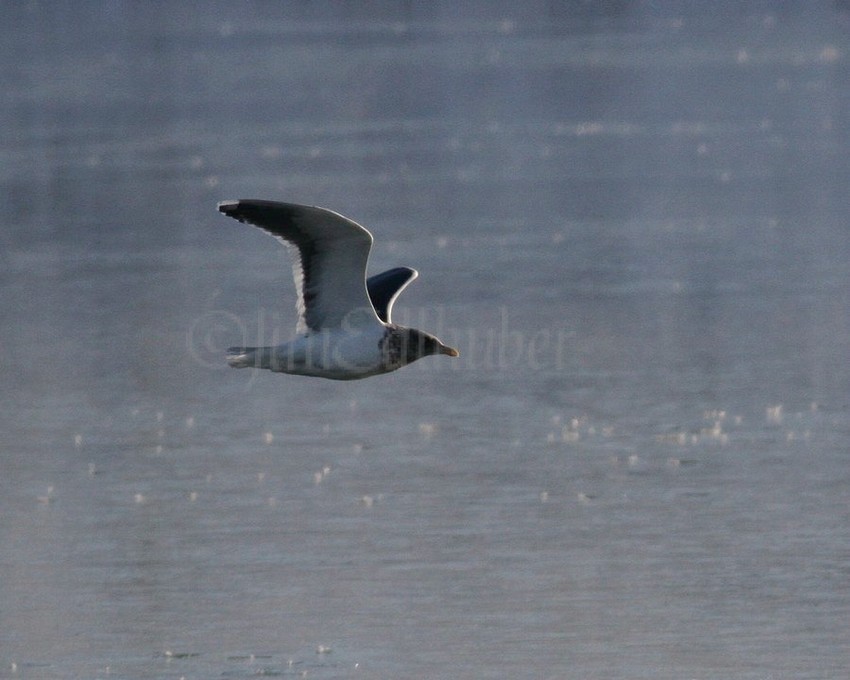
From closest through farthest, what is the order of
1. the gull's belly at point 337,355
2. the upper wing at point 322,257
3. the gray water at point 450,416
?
the upper wing at point 322,257 < the gull's belly at point 337,355 < the gray water at point 450,416

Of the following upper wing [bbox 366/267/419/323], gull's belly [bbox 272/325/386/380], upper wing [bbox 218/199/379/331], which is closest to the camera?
upper wing [bbox 218/199/379/331]

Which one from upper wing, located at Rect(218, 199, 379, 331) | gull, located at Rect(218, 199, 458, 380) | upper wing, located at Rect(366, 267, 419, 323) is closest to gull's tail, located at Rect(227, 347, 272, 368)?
gull, located at Rect(218, 199, 458, 380)

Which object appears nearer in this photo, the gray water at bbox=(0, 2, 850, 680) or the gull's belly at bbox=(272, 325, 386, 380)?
the gull's belly at bbox=(272, 325, 386, 380)

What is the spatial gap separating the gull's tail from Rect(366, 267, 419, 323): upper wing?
854 millimetres

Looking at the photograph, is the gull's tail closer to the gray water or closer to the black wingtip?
the black wingtip

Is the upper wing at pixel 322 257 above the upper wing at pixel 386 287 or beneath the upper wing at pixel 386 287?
above

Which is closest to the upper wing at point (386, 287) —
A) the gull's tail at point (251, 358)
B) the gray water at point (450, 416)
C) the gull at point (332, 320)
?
the gull at point (332, 320)

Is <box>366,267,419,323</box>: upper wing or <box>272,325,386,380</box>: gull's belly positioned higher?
<box>366,267,419,323</box>: upper wing

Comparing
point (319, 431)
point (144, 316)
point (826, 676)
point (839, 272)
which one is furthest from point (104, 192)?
point (826, 676)

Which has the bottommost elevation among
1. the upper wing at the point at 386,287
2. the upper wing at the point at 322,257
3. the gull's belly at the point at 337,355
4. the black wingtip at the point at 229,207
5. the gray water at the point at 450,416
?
the gray water at the point at 450,416

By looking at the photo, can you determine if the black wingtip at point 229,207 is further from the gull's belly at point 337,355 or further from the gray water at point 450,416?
the gray water at point 450,416

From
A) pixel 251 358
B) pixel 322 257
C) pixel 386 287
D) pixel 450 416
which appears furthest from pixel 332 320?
pixel 450 416

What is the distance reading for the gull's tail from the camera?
848cm

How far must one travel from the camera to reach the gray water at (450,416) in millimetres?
8766
